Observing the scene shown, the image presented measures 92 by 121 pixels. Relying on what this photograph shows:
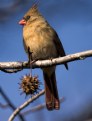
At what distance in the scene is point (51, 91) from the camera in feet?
10.5

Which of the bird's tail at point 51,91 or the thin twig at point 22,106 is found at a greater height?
the thin twig at point 22,106

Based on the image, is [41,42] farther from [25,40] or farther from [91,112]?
[91,112]

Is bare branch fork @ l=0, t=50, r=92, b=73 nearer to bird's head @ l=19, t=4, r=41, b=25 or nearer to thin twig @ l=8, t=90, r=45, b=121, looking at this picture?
thin twig @ l=8, t=90, r=45, b=121

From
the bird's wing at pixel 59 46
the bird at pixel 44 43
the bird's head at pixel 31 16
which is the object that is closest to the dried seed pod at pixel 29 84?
the bird at pixel 44 43

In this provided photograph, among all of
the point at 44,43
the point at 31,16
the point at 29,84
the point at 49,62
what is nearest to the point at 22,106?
the point at 29,84

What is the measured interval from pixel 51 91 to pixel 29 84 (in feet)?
3.99

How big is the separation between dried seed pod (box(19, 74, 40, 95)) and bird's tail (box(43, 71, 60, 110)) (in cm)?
79

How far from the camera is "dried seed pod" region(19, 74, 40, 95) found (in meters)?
1.99

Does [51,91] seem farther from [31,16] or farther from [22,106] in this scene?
[22,106]

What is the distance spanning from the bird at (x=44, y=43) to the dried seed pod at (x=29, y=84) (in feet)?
2.58

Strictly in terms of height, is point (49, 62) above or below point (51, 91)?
above

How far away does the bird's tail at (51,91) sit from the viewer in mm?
2905

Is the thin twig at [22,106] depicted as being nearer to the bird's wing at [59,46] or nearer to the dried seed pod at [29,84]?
Result: the dried seed pod at [29,84]

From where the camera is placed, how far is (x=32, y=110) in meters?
1.98
